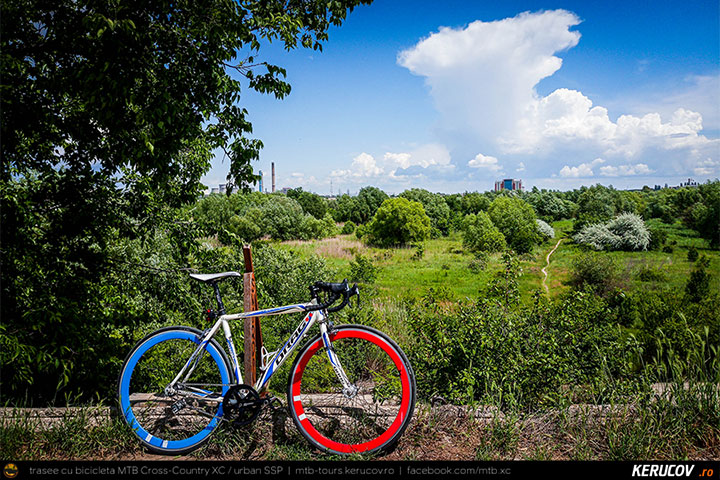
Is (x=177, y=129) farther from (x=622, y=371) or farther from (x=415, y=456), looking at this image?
(x=622, y=371)

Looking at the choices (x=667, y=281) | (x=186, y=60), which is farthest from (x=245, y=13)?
(x=667, y=281)

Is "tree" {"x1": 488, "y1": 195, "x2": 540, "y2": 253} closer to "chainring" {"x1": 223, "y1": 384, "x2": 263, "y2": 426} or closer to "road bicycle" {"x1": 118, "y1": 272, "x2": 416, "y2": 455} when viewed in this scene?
"road bicycle" {"x1": 118, "y1": 272, "x2": 416, "y2": 455}

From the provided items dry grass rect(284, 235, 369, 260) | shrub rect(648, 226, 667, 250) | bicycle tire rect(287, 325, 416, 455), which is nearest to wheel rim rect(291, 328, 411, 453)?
bicycle tire rect(287, 325, 416, 455)

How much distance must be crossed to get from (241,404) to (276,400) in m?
0.25

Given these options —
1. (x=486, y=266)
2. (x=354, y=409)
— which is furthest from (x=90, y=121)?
(x=486, y=266)

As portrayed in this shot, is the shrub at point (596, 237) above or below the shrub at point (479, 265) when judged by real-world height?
above

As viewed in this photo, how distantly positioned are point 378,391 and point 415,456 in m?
0.49

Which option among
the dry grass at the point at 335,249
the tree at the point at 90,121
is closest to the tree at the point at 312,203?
the dry grass at the point at 335,249

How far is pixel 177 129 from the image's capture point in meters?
3.21

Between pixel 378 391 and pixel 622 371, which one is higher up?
pixel 378 391

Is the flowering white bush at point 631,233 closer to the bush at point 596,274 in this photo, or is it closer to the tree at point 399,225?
the bush at point 596,274
